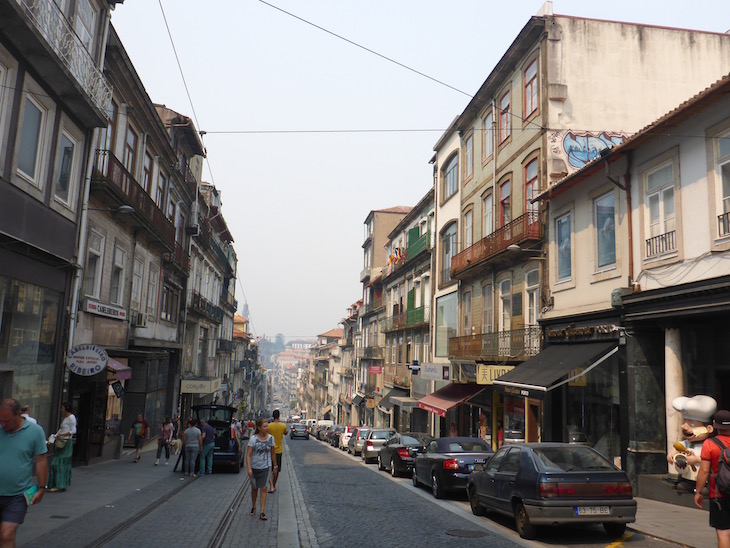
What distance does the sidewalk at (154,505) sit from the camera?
865cm

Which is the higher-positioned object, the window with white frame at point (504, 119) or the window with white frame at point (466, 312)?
the window with white frame at point (504, 119)

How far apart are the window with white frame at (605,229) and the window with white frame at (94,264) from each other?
1449 centimetres

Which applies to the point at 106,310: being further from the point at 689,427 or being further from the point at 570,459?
the point at 689,427

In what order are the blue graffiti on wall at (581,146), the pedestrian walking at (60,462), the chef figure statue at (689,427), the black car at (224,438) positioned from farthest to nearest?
the blue graffiti on wall at (581,146)
the black car at (224,438)
the pedestrian walking at (60,462)
the chef figure statue at (689,427)

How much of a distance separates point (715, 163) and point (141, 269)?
20.1 m

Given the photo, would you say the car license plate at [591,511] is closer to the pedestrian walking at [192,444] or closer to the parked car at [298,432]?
the pedestrian walking at [192,444]

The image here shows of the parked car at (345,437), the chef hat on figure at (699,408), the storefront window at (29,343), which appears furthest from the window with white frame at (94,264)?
the parked car at (345,437)

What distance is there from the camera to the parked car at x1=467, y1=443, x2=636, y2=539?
354 inches

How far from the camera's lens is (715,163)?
1216 cm

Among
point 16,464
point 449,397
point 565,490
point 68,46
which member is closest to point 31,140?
point 68,46

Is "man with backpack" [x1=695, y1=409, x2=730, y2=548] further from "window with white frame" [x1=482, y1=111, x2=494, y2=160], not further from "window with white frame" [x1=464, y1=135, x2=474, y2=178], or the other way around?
"window with white frame" [x1=464, y1=135, x2=474, y2=178]

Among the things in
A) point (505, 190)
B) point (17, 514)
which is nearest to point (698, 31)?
point (505, 190)

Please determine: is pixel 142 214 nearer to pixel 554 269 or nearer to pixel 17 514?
pixel 554 269

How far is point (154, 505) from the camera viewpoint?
37.7ft
